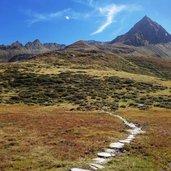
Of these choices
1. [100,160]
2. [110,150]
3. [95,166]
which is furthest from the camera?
[110,150]

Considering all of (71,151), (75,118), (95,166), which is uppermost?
(75,118)

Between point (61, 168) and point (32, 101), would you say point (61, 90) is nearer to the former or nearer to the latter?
point (32, 101)

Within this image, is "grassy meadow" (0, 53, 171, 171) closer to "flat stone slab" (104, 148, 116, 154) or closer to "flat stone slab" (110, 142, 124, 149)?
"flat stone slab" (104, 148, 116, 154)

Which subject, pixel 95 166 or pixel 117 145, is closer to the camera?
pixel 95 166

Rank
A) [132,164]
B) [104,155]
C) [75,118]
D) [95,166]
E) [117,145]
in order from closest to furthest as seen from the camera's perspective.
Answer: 1. [95,166]
2. [132,164]
3. [104,155]
4. [117,145]
5. [75,118]

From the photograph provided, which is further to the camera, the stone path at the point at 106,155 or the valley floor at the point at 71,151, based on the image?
the valley floor at the point at 71,151

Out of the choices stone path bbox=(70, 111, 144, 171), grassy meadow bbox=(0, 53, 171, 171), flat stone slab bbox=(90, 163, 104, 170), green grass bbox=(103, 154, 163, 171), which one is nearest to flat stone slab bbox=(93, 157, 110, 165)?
stone path bbox=(70, 111, 144, 171)

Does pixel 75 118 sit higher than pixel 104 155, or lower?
higher

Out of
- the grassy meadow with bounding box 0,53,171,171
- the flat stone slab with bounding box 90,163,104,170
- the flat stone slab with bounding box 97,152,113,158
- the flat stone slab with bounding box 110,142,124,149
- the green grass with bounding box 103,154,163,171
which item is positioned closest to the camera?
the flat stone slab with bounding box 90,163,104,170

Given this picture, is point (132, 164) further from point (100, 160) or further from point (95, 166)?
point (95, 166)

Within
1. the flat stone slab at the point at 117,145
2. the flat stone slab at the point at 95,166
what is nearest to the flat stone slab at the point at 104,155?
the flat stone slab at the point at 95,166

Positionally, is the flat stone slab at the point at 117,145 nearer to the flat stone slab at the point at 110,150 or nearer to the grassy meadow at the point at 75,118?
the grassy meadow at the point at 75,118

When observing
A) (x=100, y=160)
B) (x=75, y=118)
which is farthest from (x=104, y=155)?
(x=75, y=118)

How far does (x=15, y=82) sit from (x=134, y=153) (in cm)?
10911
